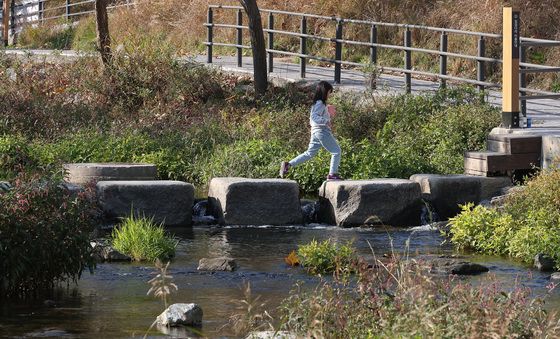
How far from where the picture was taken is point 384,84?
21844mm

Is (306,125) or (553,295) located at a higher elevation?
(306,125)

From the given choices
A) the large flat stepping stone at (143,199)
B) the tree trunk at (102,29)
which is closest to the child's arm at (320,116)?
the large flat stepping stone at (143,199)

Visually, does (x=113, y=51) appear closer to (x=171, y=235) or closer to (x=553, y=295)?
(x=171, y=235)

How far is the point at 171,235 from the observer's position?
15.1m

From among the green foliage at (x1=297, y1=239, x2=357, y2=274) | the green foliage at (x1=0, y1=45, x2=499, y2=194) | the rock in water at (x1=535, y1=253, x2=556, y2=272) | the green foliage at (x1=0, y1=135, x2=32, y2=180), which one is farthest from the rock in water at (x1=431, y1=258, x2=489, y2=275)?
the green foliage at (x1=0, y1=135, x2=32, y2=180)

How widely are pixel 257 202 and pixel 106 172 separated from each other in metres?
2.02

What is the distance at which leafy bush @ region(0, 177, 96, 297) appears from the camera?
35.0ft

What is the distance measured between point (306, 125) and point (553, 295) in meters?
9.21

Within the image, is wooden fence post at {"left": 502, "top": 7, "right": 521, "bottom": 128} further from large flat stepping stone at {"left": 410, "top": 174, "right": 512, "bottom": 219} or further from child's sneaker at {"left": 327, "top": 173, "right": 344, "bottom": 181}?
child's sneaker at {"left": 327, "top": 173, "right": 344, "bottom": 181}

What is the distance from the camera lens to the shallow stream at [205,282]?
33.3 feet

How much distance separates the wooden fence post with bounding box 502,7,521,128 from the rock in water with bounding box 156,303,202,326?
8.05m

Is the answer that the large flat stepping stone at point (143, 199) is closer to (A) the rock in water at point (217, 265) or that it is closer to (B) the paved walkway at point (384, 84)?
(A) the rock in water at point (217, 265)

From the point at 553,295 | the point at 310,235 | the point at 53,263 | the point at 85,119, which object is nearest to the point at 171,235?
the point at 310,235

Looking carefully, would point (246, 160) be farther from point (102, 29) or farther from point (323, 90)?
point (102, 29)
